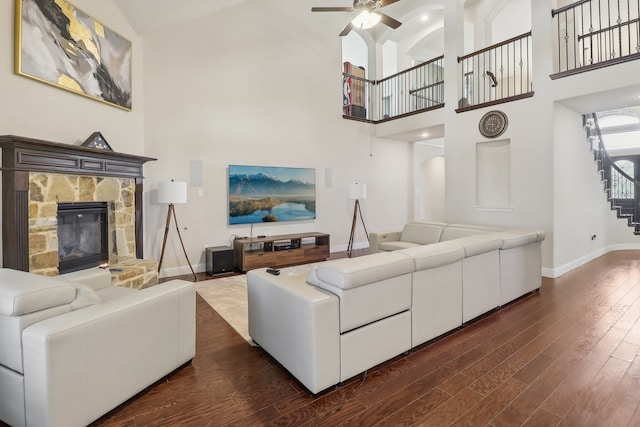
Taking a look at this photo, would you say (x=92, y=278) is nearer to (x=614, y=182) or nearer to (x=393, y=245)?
(x=393, y=245)

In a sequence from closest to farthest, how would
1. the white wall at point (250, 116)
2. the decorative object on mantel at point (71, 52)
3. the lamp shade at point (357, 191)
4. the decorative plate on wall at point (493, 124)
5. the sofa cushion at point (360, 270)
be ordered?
the sofa cushion at point (360, 270), the decorative object on mantel at point (71, 52), the white wall at point (250, 116), the decorative plate on wall at point (493, 124), the lamp shade at point (357, 191)

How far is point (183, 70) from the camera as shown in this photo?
4.96m

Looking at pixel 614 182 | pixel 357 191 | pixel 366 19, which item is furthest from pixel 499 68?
pixel 366 19

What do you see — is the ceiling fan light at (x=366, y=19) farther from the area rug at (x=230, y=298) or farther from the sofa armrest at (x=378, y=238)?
the area rug at (x=230, y=298)

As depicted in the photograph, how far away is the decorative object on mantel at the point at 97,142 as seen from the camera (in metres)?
3.59

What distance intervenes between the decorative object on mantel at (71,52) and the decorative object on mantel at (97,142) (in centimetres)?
45

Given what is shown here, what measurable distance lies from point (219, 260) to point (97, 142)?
226 centimetres

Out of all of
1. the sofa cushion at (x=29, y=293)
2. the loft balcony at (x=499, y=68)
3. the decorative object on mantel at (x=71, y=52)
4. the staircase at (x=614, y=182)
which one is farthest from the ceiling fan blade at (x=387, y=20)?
the sofa cushion at (x=29, y=293)

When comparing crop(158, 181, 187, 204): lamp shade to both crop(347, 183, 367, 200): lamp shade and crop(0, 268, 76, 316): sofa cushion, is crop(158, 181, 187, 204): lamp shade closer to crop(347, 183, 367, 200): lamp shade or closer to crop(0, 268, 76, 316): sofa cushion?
crop(0, 268, 76, 316): sofa cushion

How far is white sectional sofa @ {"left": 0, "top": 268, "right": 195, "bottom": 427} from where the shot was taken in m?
1.48

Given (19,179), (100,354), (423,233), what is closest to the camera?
(100,354)

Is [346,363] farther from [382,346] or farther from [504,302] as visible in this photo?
[504,302]

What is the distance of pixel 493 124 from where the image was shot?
532 centimetres

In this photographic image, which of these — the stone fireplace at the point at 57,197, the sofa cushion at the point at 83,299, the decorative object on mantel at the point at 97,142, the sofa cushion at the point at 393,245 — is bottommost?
the sofa cushion at the point at 393,245
